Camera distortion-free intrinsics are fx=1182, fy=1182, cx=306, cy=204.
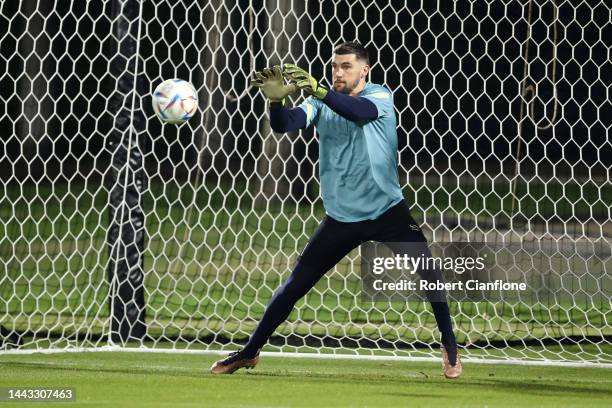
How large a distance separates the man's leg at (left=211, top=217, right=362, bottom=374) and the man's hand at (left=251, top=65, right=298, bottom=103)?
743mm

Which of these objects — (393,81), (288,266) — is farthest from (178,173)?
(288,266)

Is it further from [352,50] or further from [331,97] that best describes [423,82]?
[331,97]

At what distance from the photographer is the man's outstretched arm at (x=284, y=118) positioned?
5582mm

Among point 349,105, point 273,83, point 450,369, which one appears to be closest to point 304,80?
point 273,83

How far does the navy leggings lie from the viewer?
5758 mm

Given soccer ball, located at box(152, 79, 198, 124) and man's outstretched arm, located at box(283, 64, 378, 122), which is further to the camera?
soccer ball, located at box(152, 79, 198, 124)

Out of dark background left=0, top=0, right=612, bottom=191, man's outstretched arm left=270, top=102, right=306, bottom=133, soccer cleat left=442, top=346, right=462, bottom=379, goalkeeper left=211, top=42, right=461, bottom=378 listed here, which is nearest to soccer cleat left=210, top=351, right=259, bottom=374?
goalkeeper left=211, top=42, right=461, bottom=378

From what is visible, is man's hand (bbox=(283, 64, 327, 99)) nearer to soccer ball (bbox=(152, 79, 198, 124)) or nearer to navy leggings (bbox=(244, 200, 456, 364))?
navy leggings (bbox=(244, 200, 456, 364))

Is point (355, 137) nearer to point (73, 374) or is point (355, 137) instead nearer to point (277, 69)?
point (277, 69)

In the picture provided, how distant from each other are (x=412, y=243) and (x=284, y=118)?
877mm

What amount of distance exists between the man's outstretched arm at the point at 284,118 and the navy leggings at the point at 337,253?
0.50m

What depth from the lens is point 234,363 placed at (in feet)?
19.2

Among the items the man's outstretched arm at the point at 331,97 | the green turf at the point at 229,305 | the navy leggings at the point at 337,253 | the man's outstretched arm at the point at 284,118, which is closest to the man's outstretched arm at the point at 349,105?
the man's outstretched arm at the point at 331,97

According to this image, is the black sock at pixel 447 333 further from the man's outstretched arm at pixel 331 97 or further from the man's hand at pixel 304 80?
the man's hand at pixel 304 80
